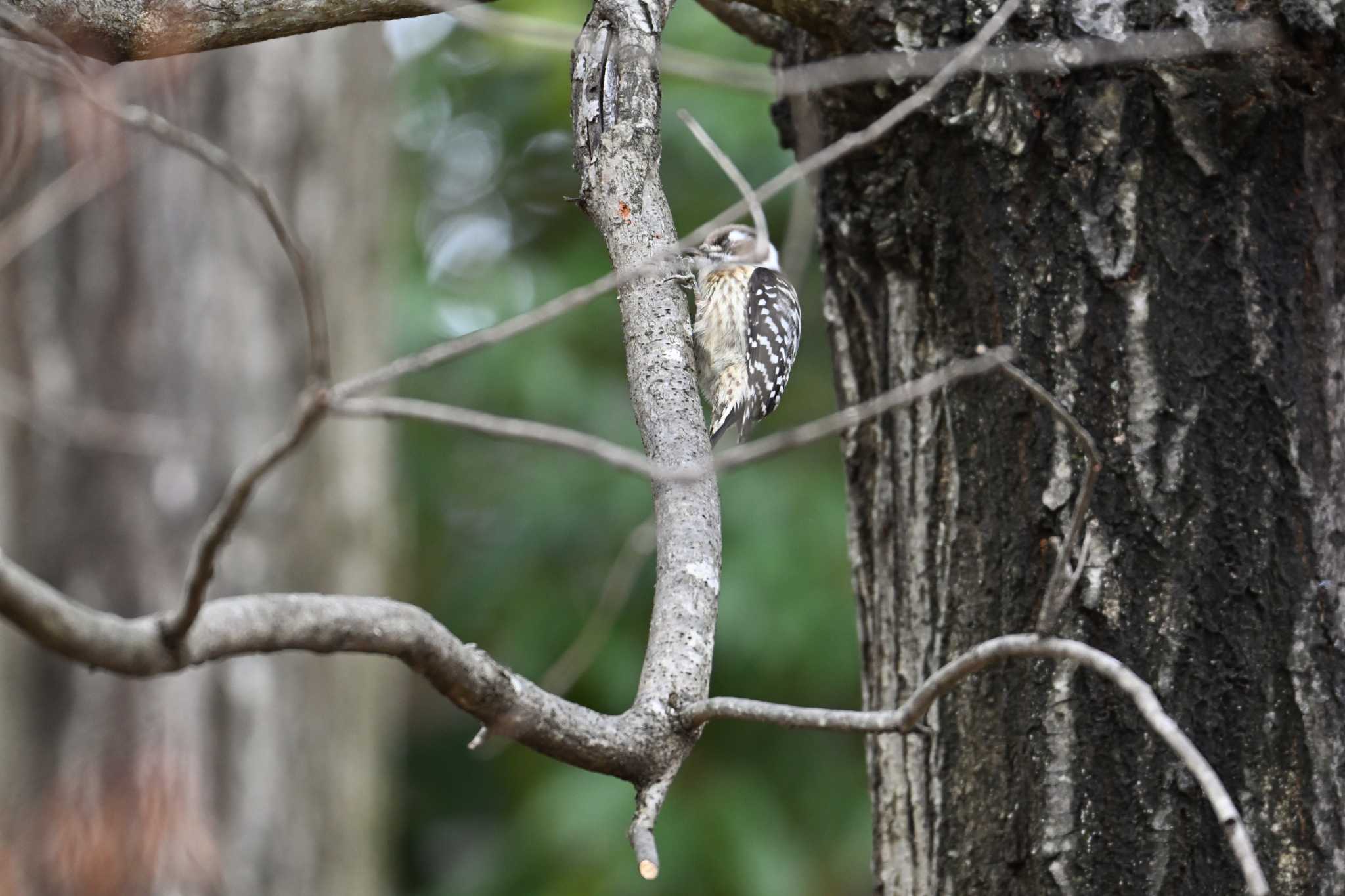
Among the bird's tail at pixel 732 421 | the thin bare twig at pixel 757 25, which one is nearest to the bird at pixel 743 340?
the bird's tail at pixel 732 421

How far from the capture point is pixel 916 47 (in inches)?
88.6

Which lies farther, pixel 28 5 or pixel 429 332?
pixel 429 332

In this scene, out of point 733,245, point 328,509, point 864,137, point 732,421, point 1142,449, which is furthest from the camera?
point 328,509

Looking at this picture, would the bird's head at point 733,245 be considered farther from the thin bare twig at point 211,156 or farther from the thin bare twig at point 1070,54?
the thin bare twig at point 211,156

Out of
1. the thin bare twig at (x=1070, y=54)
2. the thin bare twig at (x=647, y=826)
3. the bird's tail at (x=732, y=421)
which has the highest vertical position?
the thin bare twig at (x=1070, y=54)

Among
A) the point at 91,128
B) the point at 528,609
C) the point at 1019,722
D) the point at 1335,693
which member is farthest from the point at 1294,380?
the point at 528,609

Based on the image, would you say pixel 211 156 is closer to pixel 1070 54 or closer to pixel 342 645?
pixel 342 645

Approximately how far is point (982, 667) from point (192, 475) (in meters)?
4.71

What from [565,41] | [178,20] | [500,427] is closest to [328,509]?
[178,20]

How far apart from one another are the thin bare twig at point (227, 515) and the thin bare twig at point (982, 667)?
61cm

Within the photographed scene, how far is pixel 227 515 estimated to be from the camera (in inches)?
55.9

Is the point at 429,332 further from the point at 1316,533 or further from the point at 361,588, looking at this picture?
the point at 1316,533

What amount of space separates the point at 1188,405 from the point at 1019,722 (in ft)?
1.99

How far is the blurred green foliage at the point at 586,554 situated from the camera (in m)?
6.87
